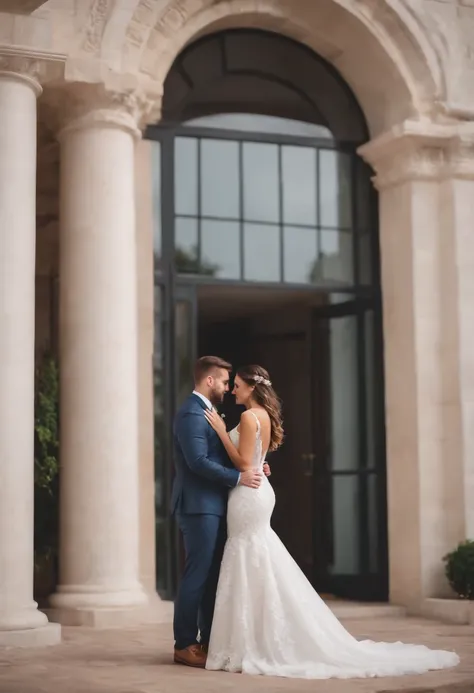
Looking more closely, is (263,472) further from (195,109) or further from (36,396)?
(195,109)

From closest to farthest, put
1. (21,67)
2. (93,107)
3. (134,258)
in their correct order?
(21,67) → (93,107) → (134,258)

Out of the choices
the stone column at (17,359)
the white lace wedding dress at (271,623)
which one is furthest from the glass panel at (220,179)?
the white lace wedding dress at (271,623)

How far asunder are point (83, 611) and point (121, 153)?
397cm

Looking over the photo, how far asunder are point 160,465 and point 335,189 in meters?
3.53

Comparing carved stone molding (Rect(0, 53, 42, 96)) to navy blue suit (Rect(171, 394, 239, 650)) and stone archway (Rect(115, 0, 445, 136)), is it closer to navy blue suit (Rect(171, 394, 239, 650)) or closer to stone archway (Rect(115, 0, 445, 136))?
stone archway (Rect(115, 0, 445, 136))

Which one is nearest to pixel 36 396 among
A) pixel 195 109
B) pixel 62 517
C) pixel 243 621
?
pixel 62 517

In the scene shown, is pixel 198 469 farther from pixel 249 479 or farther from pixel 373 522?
pixel 373 522

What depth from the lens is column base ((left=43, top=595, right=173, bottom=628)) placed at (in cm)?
1080

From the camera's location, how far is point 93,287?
1123 cm

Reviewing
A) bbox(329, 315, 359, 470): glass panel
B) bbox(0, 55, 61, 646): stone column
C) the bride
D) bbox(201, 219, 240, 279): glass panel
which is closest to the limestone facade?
bbox(0, 55, 61, 646): stone column

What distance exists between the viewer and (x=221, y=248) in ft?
42.5

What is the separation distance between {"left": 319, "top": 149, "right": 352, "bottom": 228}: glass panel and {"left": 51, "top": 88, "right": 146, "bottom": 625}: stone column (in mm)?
2668

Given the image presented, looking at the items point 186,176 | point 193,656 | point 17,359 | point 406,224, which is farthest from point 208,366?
point 406,224

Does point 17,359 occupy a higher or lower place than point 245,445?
higher
